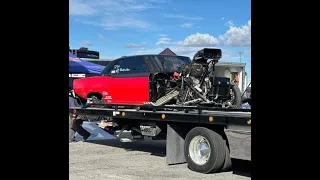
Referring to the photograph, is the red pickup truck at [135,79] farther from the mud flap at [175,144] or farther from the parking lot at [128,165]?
the mud flap at [175,144]

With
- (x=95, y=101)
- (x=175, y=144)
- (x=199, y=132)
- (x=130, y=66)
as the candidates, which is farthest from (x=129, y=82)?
(x=199, y=132)

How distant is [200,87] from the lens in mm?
9797

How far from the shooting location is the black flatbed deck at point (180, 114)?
745cm

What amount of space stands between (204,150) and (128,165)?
1867mm

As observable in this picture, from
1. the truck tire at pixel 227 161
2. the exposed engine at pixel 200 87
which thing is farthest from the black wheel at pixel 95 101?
the truck tire at pixel 227 161

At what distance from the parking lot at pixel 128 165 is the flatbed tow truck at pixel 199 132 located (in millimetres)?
265

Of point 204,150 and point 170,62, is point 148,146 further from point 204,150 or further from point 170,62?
point 204,150

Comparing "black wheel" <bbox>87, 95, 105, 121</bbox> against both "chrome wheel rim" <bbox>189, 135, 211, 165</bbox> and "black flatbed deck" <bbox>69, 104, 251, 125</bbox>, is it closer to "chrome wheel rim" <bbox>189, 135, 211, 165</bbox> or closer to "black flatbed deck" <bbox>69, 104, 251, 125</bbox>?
"black flatbed deck" <bbox>69, 104, 251, 125</bbox>

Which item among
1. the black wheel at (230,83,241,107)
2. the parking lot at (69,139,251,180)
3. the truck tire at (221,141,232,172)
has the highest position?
the black wheel at (230,83,241,107)

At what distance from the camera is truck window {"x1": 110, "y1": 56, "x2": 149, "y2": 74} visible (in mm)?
Result: 10520

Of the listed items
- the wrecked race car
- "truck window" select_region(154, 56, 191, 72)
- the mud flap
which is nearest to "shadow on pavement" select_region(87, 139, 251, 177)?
the mud flap

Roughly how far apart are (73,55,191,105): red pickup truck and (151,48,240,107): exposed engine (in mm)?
113
